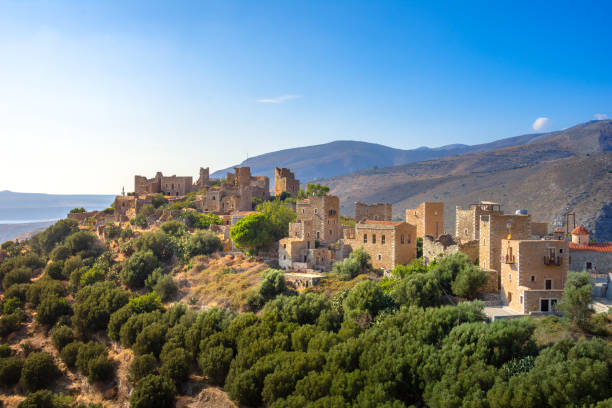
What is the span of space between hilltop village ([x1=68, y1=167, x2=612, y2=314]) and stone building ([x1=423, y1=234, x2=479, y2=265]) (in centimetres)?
7

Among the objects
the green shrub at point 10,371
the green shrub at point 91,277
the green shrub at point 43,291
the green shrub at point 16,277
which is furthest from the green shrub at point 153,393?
the green shrub at point 16,277

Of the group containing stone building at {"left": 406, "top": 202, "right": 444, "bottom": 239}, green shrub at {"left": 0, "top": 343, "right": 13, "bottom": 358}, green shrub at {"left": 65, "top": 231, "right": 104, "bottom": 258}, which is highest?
stone building at {"left": 406, "top": 202, "right": 444, "bottom": 239}

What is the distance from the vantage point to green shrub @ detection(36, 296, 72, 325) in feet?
138

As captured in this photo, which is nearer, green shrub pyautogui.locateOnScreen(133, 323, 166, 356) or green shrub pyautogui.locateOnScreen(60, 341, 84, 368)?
green shrub pyautogui.locateOnScreen(133, 323, 166, 356)

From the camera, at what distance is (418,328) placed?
2512cm

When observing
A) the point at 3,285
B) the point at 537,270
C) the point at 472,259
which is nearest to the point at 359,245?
the point at 472,259

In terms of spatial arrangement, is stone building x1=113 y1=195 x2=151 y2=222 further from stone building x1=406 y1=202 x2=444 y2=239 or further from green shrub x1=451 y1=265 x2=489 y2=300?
green shrub x1=451 y1=265 x2=489 y2=300

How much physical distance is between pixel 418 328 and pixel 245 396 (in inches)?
404

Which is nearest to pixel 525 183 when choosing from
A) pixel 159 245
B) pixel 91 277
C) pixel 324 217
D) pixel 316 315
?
pixel 324 217

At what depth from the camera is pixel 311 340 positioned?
2727 cm

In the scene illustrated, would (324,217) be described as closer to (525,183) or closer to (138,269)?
(138,269)

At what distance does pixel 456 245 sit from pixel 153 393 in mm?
22126

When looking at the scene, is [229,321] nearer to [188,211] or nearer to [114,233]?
[188,211]

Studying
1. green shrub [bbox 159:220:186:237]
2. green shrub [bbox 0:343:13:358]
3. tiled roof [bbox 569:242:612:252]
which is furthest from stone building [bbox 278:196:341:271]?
green shrub [bbox 0:343:13:358]
